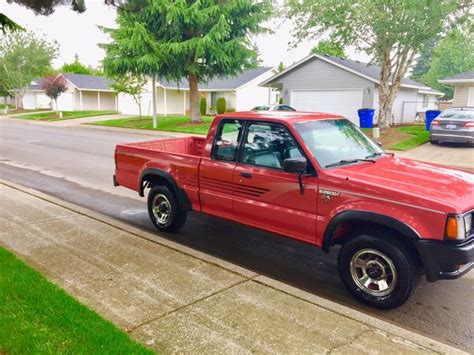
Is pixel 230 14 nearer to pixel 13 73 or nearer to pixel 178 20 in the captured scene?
pixel 178 20

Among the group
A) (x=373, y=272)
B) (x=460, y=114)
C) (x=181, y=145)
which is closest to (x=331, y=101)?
(x=460, y=114)

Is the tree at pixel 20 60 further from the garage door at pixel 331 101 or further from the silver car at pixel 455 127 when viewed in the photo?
the silver car at pixel 455 127

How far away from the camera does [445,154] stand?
15930 millimetres

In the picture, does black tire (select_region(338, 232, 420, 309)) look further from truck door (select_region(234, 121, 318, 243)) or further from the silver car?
the silver car

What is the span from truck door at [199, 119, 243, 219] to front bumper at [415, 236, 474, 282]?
2.37 meters

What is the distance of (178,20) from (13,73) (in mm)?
34882

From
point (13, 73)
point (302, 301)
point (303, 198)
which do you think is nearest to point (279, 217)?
point (303, 198)

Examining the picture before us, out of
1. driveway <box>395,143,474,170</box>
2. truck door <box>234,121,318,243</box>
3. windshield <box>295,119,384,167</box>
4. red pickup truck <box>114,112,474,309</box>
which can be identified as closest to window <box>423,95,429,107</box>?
driveway <box>395,143,474,170</box>

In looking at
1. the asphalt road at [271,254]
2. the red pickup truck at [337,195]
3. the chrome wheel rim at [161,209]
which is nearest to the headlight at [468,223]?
the red pickup truck at [337,195]

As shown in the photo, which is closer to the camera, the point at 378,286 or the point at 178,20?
the point at 378,286

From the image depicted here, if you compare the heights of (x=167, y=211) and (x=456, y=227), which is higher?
(x=456, y=227)

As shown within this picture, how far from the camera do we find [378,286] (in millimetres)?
4168

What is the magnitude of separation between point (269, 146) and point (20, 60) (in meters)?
55.5

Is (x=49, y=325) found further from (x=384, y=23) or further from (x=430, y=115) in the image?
(x=430, y=115)
